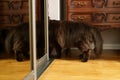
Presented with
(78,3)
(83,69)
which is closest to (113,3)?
(78,3)

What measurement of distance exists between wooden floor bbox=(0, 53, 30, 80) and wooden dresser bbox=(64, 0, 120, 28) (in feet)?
3.13

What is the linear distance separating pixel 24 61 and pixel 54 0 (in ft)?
3.63

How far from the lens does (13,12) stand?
5.88 feet

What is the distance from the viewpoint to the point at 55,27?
7.39ft

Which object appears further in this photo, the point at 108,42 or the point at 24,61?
the point at 108,42

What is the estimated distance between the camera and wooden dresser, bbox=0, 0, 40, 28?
1.64 metres

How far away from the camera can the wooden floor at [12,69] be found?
4.86 feet

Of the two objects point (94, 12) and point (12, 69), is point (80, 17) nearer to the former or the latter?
point (94, 12)

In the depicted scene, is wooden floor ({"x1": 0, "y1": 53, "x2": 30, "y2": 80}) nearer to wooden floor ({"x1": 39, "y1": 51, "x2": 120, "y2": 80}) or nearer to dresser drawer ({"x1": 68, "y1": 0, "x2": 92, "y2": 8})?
wooden floor ({"x1": 39, "y1": 51, "x2": 120, "y2": 80})

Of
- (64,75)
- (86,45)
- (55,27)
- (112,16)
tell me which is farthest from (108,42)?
(64,75)

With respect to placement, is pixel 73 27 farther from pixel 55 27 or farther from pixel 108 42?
pixel 108 42

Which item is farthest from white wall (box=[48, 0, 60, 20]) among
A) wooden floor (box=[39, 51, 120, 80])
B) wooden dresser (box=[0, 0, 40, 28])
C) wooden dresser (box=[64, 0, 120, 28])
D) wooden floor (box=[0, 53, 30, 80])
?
wooden floor (box=[0, 53, 30, 80])

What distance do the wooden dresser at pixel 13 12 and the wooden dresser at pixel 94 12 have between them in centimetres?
79

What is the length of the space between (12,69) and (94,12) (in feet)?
4.06
